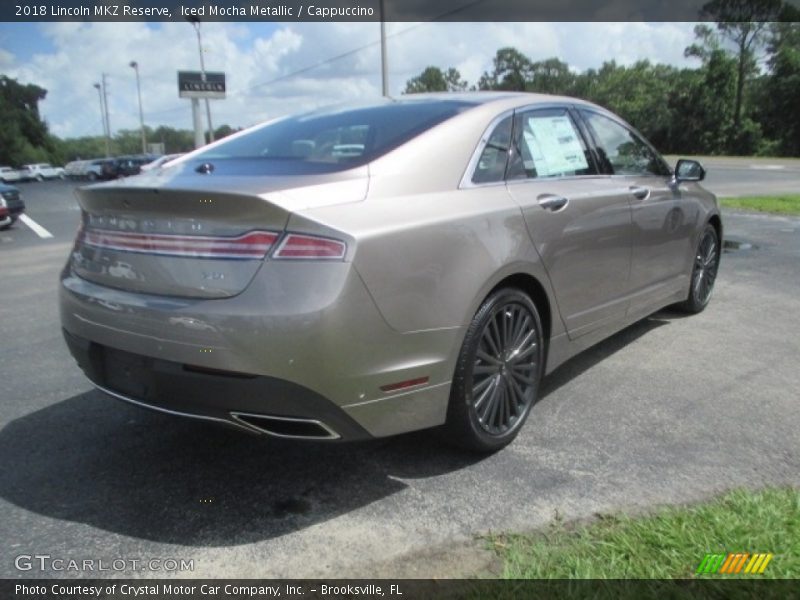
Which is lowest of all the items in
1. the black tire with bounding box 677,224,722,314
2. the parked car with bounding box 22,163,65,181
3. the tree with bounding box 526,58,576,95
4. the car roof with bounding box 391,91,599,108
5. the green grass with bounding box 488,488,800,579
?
the parked car with bounding box 22,163,65,181

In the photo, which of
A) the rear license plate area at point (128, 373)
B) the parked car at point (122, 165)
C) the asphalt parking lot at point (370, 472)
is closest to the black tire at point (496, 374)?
the asphalt parking lot at point (370, 472)

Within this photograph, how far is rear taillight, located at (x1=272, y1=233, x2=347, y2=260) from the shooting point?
2316 mm

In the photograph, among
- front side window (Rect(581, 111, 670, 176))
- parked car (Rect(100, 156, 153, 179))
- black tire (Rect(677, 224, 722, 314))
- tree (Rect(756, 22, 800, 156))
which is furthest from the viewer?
tree (Rect(756, 22, 800, 156))

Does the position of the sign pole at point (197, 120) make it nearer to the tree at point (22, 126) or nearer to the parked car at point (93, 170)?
the parked car at point (93, 170)

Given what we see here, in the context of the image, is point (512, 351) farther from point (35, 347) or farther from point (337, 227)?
point (35, 347)

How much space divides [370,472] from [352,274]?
106 cm

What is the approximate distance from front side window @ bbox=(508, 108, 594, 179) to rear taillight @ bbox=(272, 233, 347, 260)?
1.21 m

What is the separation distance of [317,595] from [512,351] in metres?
1.41

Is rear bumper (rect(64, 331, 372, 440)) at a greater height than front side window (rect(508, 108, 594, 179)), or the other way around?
front side window (rect(508, 108, 594, 179))

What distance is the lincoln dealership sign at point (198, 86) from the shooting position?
102ft

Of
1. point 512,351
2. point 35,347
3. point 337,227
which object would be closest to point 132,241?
point 337,227

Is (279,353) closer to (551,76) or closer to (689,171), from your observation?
(689,171)

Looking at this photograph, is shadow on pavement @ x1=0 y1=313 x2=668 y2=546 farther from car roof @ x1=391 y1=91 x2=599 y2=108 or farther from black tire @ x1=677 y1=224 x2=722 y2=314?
black tire @ x1=677 y1=224 x2=722 y2=314

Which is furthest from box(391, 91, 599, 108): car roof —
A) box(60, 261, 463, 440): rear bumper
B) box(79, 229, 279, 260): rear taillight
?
box(79, 229, 279, 260): rear taillight
